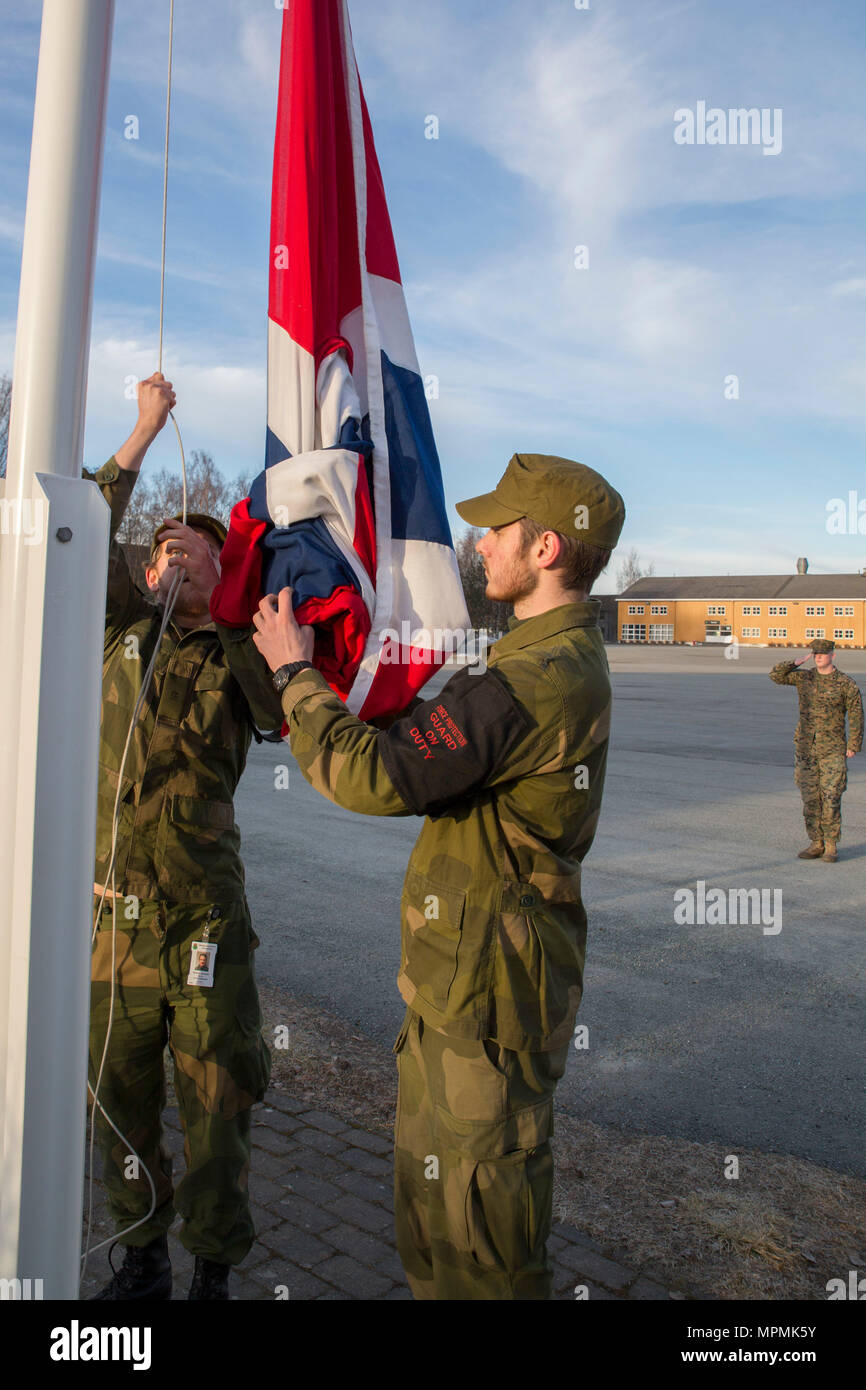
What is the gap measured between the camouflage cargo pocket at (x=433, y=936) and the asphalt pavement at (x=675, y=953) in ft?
3.90

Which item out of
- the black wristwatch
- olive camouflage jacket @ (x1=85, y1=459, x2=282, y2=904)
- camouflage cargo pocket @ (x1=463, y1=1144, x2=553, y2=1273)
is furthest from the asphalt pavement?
camouflage cargo pocket @ (x1=463, y1=1144, x2=553, y2=1273)

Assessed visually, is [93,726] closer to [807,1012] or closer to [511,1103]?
[511,1103]

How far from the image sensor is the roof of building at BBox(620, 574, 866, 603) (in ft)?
273

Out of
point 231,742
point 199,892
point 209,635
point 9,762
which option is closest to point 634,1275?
point 199,892

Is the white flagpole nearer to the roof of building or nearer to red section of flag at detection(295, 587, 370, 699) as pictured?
red section of flag at detection(295, 587, 370, 699)

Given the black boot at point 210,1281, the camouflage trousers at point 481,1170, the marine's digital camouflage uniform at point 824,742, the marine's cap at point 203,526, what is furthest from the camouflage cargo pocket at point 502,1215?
the marine's digital camouflage uniform at point 824,742

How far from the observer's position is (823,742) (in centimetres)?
1038

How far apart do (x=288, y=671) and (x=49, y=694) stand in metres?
0.78

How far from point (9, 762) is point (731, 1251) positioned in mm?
2928

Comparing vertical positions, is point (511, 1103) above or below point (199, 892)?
below

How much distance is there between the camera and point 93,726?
1705 millimetres
